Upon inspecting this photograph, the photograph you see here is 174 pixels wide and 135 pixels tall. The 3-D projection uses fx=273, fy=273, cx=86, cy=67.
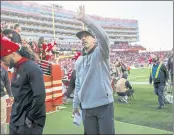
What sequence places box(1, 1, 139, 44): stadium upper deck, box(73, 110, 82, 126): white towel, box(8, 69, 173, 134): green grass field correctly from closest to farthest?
box(73, 110, 82, 126): white towel
box(8, 69, 173, 134): green grass field
box(1, 1, 139, 44): stadium upper deck

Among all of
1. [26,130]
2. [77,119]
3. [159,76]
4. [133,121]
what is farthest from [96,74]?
[159,76]

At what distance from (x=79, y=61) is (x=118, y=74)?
700cm

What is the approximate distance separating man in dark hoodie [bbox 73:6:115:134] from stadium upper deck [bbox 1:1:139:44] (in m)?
0.99

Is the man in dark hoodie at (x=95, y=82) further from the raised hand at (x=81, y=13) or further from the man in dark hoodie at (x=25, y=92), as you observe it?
the man in dark hoodie at (x=25, y=92)

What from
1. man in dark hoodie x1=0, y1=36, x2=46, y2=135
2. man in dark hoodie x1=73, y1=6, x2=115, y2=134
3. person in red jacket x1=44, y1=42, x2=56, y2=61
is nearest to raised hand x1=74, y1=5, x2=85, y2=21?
man in dark hoodie x1=73, y1=6, x2=115, y2=134

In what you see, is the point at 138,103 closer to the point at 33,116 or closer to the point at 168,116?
the point at 168,116

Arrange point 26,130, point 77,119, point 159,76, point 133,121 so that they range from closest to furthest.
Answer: point 26,130 → point 77,119 → point 133,121 → point 159,76

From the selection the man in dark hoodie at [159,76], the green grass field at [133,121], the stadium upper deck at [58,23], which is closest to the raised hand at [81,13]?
the stadium upper deck at [58,23]

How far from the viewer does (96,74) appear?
2506mm

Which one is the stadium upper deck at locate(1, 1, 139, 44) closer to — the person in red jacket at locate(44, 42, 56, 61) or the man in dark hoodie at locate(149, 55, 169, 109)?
the person in red jacket at locate(44, 42, 56, 61)

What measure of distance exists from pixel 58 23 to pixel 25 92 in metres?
7.48

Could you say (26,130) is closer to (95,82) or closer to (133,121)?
(95,82)

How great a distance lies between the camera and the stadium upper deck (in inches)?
342

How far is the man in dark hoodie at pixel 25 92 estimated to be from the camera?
2162 mm
